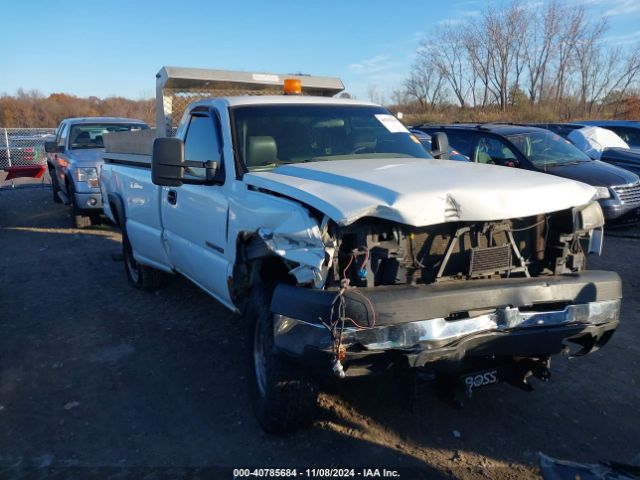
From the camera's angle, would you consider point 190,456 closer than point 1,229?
Yes

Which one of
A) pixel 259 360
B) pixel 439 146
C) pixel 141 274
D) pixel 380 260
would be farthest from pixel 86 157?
pixel 380 260

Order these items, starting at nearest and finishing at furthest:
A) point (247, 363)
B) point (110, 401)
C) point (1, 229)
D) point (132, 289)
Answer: point (247, 363)
point (110, 401)
point (132, 289)
point (1, 229)

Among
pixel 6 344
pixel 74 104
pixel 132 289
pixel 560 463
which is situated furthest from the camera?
pixel 74 104

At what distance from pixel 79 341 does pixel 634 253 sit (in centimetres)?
700

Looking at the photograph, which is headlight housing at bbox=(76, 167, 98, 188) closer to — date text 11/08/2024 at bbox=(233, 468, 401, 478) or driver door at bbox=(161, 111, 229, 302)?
driver door at bbox=(161, 111, 229, 302)

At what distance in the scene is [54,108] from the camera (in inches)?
2035

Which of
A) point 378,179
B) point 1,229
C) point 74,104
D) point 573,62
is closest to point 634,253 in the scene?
point 378,179

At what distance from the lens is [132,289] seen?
22.8 feet

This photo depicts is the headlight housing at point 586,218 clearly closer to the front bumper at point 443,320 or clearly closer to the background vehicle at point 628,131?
the front bumper at point 443,320

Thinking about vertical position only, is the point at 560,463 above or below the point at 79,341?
above

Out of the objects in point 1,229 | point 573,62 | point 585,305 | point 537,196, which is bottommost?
point 1,229

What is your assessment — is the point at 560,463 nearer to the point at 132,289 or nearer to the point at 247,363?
the point at 247,363

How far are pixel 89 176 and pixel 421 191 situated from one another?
8770 millimetres

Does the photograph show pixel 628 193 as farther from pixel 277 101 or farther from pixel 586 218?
pixel 277 101
